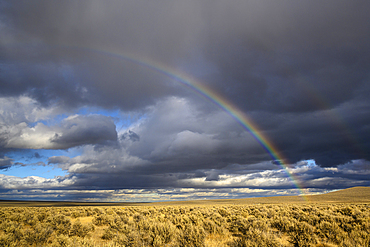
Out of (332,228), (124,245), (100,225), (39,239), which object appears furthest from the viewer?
(100,225)

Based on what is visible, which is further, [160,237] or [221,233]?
[221,233]

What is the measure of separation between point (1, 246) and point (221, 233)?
12633 mm

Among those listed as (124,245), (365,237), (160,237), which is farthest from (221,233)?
(365,237)

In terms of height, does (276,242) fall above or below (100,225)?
above

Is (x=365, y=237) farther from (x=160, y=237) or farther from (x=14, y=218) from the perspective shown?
(x=14, y=218)

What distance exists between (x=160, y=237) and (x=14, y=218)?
19.6m

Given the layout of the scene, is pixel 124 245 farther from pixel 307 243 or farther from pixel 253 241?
pixel 307 243

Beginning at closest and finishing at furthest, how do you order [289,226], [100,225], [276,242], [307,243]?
[276,242]
[307,243]
[289,226]
[100,225]

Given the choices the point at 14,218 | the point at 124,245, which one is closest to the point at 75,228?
the point at 124,245

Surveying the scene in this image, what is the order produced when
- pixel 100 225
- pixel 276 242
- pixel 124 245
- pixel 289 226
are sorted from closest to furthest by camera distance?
pixel 276 242
pixel 124 245
pixel 289 226
pixel 100 225

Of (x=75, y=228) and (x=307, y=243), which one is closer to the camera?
(x=307, y=243)

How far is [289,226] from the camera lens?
52.0 ft

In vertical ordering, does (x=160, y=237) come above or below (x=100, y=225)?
above

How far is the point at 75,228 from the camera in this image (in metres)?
16.3
